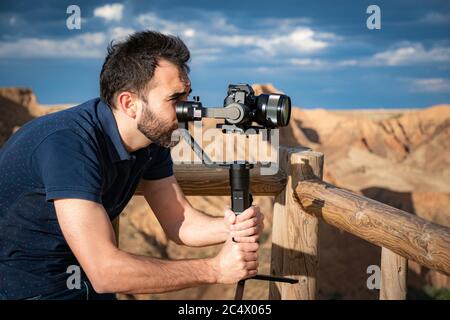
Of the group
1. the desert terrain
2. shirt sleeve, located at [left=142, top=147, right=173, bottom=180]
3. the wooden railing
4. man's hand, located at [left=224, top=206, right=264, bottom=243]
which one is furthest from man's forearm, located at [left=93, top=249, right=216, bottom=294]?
the desert terrain

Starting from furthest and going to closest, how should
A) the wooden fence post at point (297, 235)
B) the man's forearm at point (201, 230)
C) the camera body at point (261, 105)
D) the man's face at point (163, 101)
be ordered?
1. the wooden fence post at point (297, 235)
2. the man's forearm at point (201, 230)
3. the man's face at point (163, 101)
4. the camera body at point (261, 105)

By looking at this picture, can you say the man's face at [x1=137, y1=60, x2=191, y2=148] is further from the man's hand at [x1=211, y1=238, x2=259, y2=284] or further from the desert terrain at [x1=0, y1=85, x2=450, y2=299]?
the desert terrain at [x1=0, y1=85, x2=450, y2=299]

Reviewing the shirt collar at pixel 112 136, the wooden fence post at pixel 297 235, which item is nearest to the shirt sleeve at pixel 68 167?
the shirt collar at pixel 112 136

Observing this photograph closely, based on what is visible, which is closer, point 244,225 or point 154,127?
point 244,225

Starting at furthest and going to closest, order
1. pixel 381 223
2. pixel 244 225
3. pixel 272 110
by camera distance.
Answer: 1. pixel 381 223
2. pixel 272 110
3. pixel 244 225

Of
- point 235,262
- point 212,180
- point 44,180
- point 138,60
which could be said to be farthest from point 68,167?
point 212,180

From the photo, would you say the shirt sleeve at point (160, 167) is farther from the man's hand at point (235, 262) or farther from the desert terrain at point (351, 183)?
the desert terrain at point (351, 183)

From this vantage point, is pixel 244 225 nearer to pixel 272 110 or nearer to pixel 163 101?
pixel 272 110

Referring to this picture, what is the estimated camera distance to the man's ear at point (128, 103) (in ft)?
Answer: 8.46

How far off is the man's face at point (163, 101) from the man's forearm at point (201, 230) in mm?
516

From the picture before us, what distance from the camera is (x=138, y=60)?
2.57 m

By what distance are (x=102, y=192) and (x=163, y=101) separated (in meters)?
0.46

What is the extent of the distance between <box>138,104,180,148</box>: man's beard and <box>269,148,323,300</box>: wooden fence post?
3.44ft

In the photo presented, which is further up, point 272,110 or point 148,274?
point 272,110
